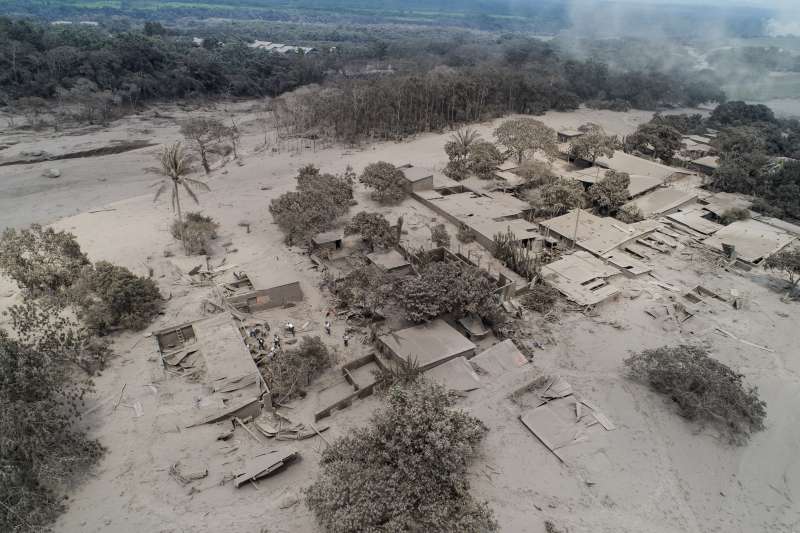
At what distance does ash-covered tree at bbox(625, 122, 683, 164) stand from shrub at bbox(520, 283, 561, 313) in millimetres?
Answer: 26004

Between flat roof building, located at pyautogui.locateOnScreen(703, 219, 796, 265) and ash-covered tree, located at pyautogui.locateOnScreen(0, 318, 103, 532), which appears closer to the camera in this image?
ash-covered tree, located at pyautogui.locateOnScreen(0, 318, 103, 532)

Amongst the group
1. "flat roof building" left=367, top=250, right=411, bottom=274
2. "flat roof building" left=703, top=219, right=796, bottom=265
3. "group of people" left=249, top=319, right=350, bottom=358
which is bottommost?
"flat roof building" left=703, top=219, right=796, bottom=265

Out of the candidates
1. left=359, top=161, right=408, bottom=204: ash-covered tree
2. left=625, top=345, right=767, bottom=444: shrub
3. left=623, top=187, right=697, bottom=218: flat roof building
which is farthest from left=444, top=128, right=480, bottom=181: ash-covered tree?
left=625, top=345, right=767, bottom=444: shrub

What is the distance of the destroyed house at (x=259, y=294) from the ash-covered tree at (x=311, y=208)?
15.3 ft

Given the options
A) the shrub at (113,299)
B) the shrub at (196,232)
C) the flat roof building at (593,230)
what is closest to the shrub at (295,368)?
the shrub at (113,299)

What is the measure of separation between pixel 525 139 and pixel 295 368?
27.6m

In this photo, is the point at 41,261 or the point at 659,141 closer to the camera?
the point at 41,261

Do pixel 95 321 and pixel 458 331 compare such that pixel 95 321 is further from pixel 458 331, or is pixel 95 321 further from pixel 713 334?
pixel 713 334

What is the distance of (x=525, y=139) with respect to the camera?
36688 millimetres

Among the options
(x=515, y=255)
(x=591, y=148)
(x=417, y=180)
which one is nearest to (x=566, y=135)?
(x=591, y=148)

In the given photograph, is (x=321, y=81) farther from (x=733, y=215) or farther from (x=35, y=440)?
(x=35, y=440)

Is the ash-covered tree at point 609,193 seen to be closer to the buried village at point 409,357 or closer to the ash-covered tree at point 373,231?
the buried village at point 409,357

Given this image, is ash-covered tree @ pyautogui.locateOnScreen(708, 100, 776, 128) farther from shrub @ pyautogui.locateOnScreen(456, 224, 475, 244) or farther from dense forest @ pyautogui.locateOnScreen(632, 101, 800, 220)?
shrub @ pyautogui.locateOnScreen(456, 224, 475, 244)

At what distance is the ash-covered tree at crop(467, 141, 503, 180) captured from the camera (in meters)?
36.0
